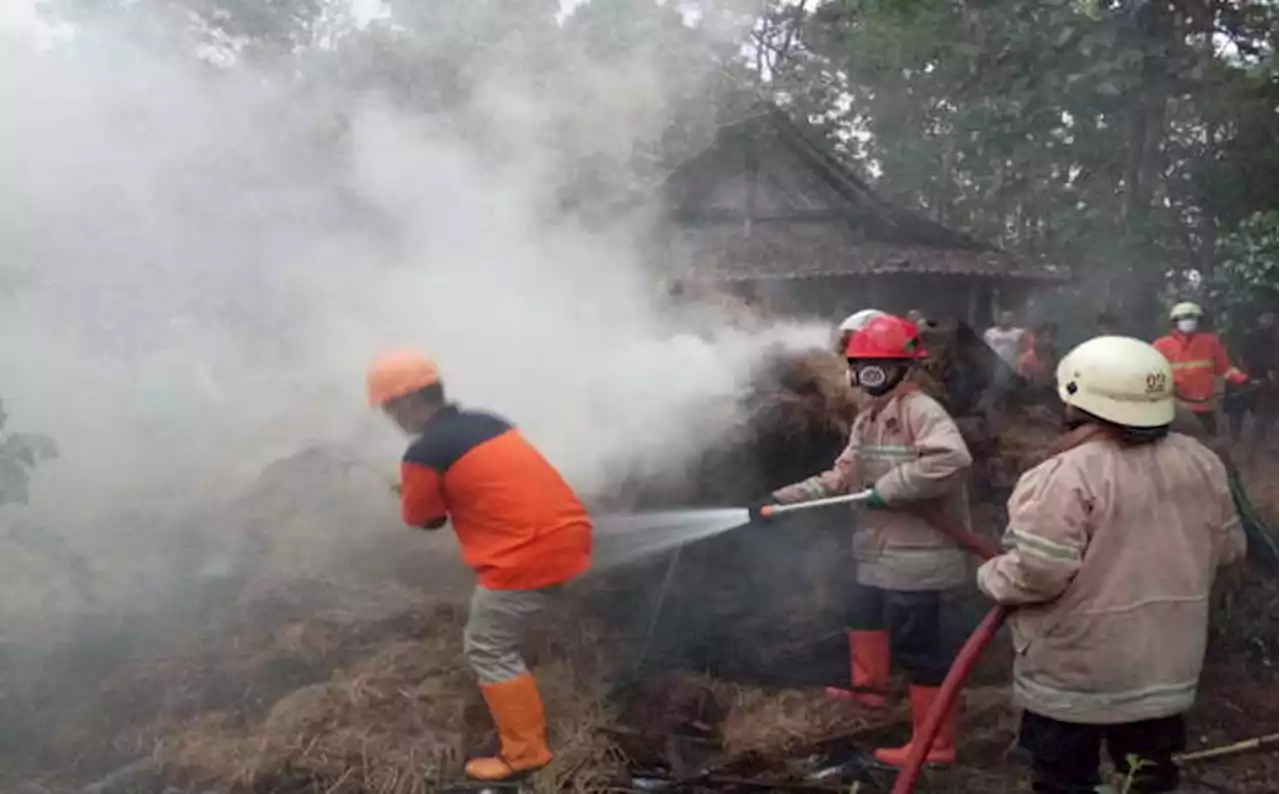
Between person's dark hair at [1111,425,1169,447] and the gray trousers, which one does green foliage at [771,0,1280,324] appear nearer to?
person's dark hair at [1111,425,1169,447]

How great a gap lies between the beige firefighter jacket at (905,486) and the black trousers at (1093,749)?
1.31 metres

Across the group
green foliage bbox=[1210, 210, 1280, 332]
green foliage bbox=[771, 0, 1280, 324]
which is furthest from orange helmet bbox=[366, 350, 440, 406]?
green foliage bbox=[1210, 210, 1280, 332]

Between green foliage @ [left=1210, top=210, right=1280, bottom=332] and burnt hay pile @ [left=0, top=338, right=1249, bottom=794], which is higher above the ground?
green foliage @ [left=1210, top=210, right=1280, bottom=332]

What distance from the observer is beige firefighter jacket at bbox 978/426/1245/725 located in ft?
10.4

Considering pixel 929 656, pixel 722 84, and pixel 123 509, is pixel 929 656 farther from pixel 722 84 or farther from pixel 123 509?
pixel 722 84

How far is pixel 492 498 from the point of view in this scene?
14.0ft

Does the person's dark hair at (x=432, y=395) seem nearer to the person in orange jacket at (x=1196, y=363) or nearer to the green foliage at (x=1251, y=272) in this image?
the person in orange jacket at (x=1196, y=363)

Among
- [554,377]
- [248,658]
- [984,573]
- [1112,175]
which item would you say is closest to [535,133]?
[554,377]

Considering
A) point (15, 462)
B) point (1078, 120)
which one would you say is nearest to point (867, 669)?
point (15, 462)

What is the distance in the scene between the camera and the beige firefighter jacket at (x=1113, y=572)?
318cm

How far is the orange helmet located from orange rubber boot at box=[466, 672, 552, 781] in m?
1.11

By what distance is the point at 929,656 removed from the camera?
477 cm

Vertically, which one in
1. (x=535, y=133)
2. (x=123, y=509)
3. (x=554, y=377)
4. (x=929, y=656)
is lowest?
(x=929, y=656)

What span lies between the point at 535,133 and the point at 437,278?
5.61 feet
